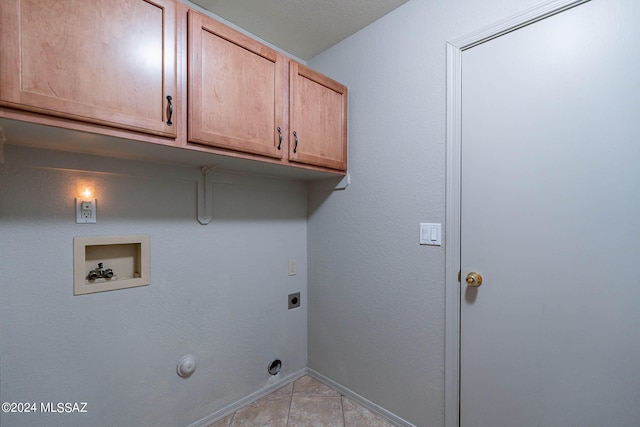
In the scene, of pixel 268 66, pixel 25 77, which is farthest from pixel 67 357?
pixel 268 66

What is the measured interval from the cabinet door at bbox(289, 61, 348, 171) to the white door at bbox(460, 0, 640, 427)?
73 cm

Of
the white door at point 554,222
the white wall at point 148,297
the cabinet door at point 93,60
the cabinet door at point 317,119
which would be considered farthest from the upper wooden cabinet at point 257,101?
the white door at point 554,222

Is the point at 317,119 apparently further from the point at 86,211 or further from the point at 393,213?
the point at 86,211

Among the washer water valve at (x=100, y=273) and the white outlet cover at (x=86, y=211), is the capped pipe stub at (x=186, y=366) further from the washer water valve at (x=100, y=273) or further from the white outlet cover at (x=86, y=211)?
the white outlet cover at (x=86, y=211)

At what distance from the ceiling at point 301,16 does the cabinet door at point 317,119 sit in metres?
0.35

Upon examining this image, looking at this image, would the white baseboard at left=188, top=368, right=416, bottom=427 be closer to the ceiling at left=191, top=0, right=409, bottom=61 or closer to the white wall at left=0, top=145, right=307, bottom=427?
the white wall at left=0, top=145, right=307, bottom=427

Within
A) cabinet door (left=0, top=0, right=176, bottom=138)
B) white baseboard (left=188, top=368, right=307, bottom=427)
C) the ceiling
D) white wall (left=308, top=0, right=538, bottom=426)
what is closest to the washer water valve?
cabinet door (left=0, top=0, right=176, bottom=138)

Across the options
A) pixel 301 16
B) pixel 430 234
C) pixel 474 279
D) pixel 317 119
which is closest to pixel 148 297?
pixel 317 119

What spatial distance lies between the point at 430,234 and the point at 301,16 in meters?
1.49

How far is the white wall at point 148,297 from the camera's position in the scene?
Answer: 117 cm

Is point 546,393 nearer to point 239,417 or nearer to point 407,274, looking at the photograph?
point 407,274

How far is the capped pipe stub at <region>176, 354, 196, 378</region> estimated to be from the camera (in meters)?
1.57

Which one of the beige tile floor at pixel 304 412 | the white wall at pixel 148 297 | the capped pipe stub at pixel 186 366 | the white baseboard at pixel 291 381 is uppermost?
the white wall at pixel 148 297

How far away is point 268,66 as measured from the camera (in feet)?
4.73
